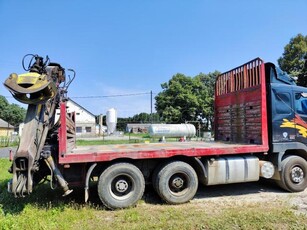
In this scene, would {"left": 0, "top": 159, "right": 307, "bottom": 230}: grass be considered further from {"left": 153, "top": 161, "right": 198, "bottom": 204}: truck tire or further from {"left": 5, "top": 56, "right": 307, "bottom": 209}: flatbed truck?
{"left": 5, "top": 56, "right": 307, "bottom": 209}: flatbed truck

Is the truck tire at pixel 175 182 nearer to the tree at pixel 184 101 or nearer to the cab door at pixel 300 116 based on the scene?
the cab door at pixel 300 116

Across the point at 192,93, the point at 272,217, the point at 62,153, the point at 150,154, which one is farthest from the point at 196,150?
the point at 192,93

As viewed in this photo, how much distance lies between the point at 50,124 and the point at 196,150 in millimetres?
3503

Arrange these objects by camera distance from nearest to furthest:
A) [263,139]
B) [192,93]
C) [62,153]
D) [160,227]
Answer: [160,227], [62,153], [263,139], [192,93]

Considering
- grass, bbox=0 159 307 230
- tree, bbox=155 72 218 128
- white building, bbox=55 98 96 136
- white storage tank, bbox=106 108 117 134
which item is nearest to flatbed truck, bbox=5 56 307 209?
grass, bbox=0 159 307 230

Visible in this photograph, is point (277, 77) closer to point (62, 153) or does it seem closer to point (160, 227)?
point (160, 227)

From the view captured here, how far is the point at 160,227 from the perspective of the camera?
16.0ft

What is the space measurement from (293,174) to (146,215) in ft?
14.9

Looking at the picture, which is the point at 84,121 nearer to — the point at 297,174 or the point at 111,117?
the point at 111,117

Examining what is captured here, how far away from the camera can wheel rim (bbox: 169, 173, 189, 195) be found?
21.4 feet

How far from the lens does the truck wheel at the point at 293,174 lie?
753 centimetres

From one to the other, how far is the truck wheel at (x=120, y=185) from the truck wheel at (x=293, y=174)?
4061mm

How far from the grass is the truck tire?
0.21 metres

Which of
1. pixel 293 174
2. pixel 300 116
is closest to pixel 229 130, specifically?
pixel 300 116
